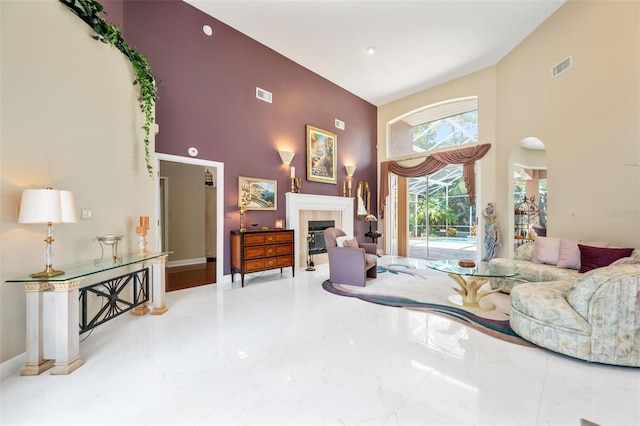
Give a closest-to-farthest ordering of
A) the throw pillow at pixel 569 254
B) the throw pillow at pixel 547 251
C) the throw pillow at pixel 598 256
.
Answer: the throw pillow at pixel 598 256 → the throw pillow at pixel 569 254 → the throw pillow at pixel 547 251

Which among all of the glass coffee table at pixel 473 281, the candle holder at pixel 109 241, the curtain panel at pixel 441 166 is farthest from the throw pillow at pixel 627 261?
the candle holder at pixel 109 241

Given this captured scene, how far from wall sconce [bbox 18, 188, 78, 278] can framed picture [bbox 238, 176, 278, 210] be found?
2.78 m

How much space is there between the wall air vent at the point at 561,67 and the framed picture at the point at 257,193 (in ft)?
17.0

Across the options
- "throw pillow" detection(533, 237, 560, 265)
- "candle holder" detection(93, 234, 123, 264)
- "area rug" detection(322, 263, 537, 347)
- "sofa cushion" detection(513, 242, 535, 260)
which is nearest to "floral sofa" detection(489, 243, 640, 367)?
"area rug" detection(322, 263, 537, 347)

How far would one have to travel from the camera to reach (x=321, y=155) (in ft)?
20.9

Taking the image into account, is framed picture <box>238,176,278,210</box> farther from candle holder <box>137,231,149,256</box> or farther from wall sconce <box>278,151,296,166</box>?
candle holder <box>137,231,149,256</box>

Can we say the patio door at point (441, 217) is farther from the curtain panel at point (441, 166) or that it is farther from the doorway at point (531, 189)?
the doorway at point (531, 189)

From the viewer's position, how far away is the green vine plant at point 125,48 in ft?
8.64

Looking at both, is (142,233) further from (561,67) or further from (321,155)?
(561,67)

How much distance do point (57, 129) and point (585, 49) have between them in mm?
6597

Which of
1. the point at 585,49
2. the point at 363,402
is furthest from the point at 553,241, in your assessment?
the point at 363,402

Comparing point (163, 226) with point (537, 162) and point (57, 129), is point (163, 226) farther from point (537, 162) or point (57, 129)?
point (537, 162)

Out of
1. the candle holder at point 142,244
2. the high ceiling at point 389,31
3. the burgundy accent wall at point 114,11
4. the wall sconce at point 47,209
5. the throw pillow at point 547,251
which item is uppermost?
the high ceiling at point 389,31

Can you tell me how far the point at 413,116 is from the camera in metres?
7.43
